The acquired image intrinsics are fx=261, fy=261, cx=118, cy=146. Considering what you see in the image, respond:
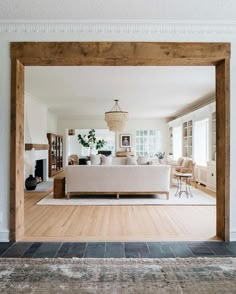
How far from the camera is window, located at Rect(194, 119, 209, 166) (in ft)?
26.3

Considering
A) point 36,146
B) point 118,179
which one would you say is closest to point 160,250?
point 118,179

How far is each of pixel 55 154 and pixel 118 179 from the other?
5.47m

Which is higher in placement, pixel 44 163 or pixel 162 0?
pixel 162 0

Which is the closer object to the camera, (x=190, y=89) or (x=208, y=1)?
(x=208, y=1)

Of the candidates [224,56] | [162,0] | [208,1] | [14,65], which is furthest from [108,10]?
[224,56]

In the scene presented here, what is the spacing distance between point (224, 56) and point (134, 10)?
125 centimetres

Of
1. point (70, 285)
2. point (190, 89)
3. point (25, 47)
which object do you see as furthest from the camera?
point (190, 89)

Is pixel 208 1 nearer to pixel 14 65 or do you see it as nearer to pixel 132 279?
pixel 14 65

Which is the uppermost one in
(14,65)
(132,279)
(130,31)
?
(130,31)

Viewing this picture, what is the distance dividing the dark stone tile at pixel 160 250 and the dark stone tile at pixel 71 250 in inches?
30.8

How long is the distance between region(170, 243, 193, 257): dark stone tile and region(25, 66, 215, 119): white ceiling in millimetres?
3217

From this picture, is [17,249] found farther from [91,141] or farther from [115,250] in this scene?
[91,141]

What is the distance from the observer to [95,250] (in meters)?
2.98

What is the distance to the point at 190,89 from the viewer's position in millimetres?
6695
